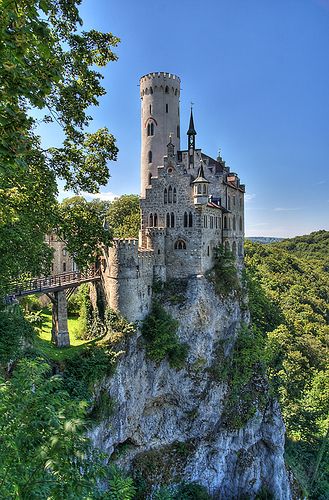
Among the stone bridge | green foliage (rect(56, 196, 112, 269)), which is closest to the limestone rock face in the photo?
the stone bridge

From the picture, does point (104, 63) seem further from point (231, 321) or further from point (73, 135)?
point (231, 321)

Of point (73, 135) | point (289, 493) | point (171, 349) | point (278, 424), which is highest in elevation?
point (73, 135)

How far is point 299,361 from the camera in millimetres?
50469

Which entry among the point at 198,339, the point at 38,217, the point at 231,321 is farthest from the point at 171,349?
the point at 38,217

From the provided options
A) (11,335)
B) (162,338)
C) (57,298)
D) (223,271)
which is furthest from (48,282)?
(223,271)

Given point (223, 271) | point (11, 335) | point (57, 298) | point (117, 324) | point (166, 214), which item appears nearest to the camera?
point (11, 335)

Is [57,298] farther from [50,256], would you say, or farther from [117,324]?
[50,256]

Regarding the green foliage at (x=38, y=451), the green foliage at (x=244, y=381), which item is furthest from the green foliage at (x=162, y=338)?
the green foliage at (x=38, y=451)

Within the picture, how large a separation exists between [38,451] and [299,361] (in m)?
48.3

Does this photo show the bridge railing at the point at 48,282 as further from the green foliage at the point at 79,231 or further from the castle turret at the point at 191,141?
the castle turret at the point at 191,141

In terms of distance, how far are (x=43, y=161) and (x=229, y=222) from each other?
82.2 ft

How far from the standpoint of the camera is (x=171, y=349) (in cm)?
2958

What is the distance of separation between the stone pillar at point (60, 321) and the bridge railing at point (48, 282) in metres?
0.92

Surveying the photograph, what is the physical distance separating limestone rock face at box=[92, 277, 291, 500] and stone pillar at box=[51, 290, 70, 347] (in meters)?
4.30
